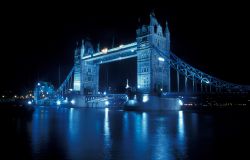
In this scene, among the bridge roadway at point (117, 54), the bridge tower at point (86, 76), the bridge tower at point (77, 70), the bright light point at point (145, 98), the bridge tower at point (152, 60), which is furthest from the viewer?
the bridge tower at point (77, 70)

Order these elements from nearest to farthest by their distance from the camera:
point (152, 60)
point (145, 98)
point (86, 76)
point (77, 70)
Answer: point (145, 98) → point (152, 60) → point (86, 76) → point (77, 70)

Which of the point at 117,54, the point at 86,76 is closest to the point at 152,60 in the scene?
the point at 117,54

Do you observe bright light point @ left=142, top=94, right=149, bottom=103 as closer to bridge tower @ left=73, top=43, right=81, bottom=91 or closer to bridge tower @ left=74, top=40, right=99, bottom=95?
bridge tower @ left=74, top=40, right=99, bottom=95

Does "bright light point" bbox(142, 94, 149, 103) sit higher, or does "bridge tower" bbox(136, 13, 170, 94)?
"bridge tower" bbox(136, 13, 170, 94)

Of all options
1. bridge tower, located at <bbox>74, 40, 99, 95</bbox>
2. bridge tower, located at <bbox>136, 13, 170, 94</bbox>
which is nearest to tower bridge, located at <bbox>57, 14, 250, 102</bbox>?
bridge tower, located at <bbox>136, 13, 170, 94</bbox>

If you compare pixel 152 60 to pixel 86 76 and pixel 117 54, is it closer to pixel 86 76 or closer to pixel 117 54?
pixel 117 54

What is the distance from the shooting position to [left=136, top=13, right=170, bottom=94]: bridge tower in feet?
180

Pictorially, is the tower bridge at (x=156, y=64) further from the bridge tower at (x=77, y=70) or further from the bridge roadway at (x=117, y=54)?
the bridge tower at (x=77, y=70)

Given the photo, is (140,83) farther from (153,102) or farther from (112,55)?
(112,55)

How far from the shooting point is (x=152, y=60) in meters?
55.6

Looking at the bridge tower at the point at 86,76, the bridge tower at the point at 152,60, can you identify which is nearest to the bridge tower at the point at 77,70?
the bridge tower at the point at 86,76

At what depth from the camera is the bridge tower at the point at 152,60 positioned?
5497cm

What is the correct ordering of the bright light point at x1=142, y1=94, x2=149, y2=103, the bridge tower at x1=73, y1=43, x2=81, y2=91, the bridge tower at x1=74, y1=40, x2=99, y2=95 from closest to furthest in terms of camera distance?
the bright light point at x1=142, y1=94, x2=149, y2=103 → the bridge tower at x1=74, y1=40, x2=99, y2=95 → the bridge tower at x1=73, y1=43, x2=81, y2=91

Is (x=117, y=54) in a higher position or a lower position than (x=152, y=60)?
higher
